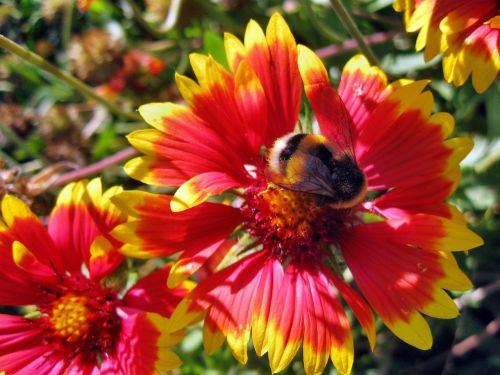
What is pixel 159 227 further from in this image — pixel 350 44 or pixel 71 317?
pixel 350 44

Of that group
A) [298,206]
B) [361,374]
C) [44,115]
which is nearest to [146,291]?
[298,206]

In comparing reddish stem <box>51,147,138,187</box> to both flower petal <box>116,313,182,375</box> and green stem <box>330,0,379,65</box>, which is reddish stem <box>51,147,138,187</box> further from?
green stem <box>330,0,379,65</box>

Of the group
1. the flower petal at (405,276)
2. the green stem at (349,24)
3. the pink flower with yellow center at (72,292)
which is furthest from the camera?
the pink flower with yellow center at (72,292)

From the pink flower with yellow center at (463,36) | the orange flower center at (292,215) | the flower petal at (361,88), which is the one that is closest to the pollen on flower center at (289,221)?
the orange flower center at (292,215)

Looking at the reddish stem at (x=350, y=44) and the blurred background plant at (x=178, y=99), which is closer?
the blurred background plant at (x=178, y=99)

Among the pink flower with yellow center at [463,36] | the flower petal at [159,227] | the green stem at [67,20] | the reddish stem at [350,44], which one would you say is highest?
the pink flower with yellow center at [463,36]

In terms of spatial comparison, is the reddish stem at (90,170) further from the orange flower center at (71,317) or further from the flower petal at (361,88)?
the flower petal at (361,88)

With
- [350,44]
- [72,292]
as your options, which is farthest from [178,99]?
[72,292]

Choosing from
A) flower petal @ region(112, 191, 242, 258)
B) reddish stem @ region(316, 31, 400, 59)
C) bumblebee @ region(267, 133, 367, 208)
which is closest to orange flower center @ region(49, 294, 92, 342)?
flower petal @ region(112, 191, 242, 258)

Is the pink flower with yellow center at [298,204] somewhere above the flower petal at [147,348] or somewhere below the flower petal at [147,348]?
above
